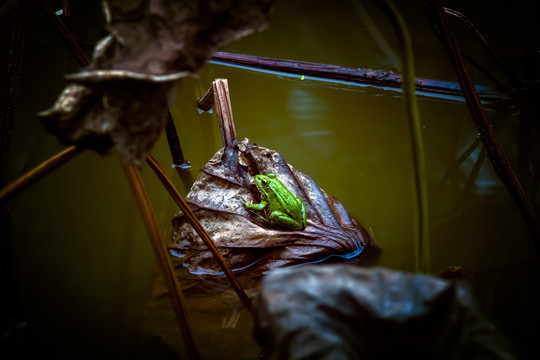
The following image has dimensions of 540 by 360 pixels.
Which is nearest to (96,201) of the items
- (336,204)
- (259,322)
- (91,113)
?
(336,204)

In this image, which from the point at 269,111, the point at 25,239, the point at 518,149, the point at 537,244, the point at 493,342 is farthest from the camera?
the point at 269,111

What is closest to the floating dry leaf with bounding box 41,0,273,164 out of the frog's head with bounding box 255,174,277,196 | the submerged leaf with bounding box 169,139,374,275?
the submerged leaf with bounding box 169,139,374,275

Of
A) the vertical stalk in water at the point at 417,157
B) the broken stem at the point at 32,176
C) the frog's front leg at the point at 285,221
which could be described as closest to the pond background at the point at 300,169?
the vertical stalk in water at the point at 417,157

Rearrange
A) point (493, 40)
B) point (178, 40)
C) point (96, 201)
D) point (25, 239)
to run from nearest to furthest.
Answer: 1. point (178, 40)
2. point (25, 239)
3. point (96, 201)
4. point (493, 40)

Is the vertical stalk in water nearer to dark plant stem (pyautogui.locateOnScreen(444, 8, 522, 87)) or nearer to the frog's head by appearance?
the frog's head

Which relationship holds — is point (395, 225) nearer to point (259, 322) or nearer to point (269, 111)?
point (269, 111)
